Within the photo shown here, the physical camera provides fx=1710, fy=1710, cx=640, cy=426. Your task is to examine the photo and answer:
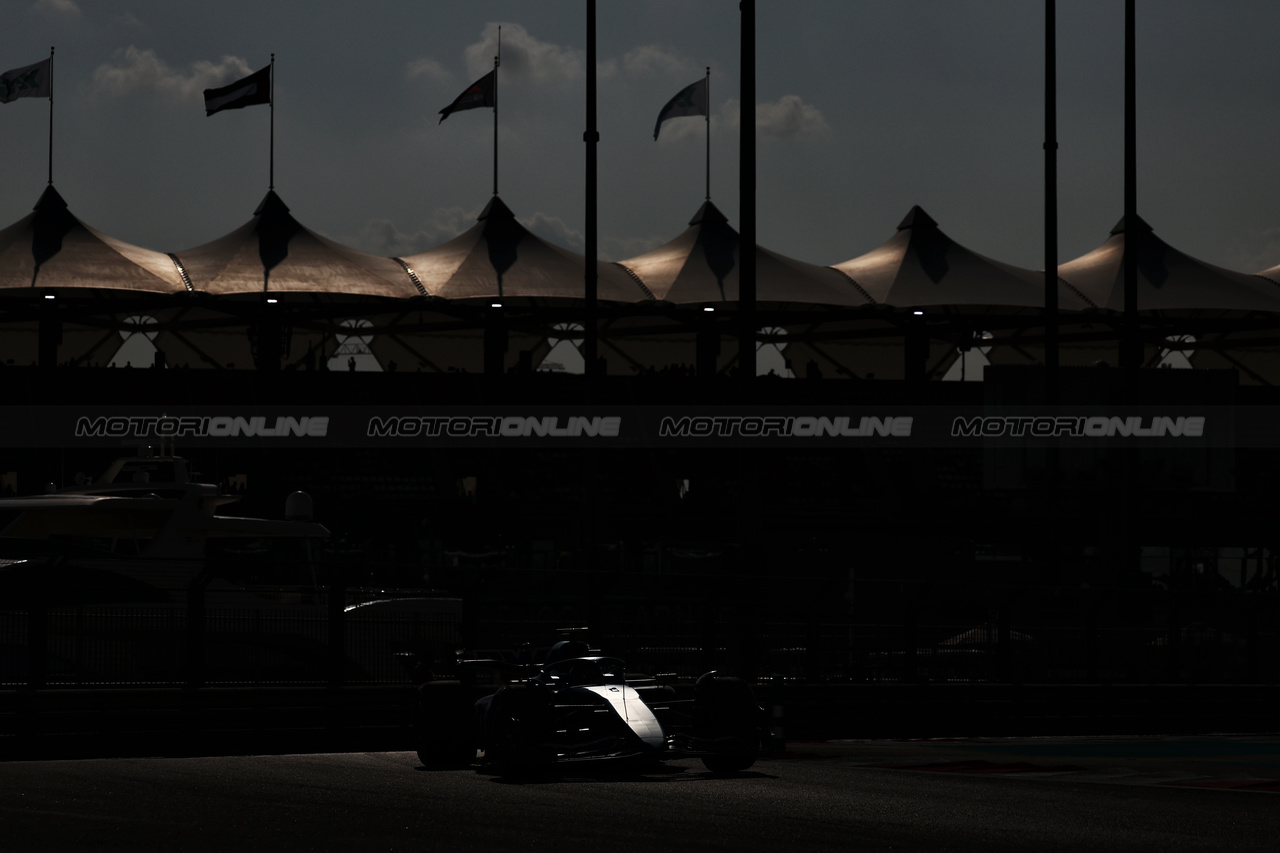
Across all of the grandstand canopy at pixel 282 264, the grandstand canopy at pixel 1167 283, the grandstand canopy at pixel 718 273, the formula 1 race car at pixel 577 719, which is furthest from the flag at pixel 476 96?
the formula 1 race car at pixel 577 719

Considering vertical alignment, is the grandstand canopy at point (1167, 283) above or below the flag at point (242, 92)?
below

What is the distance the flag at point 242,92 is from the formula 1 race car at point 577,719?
3242 cm

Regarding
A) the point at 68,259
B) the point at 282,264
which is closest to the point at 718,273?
the point at 282,264

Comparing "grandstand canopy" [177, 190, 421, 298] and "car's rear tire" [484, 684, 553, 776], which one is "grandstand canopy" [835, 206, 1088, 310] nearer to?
"grandstand canopy" [177, 190, 421, 298]

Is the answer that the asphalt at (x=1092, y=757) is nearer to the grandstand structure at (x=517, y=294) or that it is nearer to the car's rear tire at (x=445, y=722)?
the car's rear tire at (x=445, y=722)

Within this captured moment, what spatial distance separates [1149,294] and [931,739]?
39.6 m

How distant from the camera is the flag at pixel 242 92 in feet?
141

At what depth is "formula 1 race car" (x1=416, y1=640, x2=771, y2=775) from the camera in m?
12.1

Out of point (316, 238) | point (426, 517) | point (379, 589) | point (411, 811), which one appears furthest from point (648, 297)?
point (411, 811)

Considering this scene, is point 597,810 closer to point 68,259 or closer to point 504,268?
point 68,259

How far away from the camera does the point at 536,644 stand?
16922 millimetres

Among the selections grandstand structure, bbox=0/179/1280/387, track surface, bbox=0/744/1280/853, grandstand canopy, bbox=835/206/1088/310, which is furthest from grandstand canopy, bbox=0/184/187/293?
track surface, bbox=0/744/1280/853

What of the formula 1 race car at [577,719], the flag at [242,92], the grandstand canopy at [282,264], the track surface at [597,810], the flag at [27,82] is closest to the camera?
the track surface at [597,810]

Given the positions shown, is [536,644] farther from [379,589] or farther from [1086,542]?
[1086,542]
